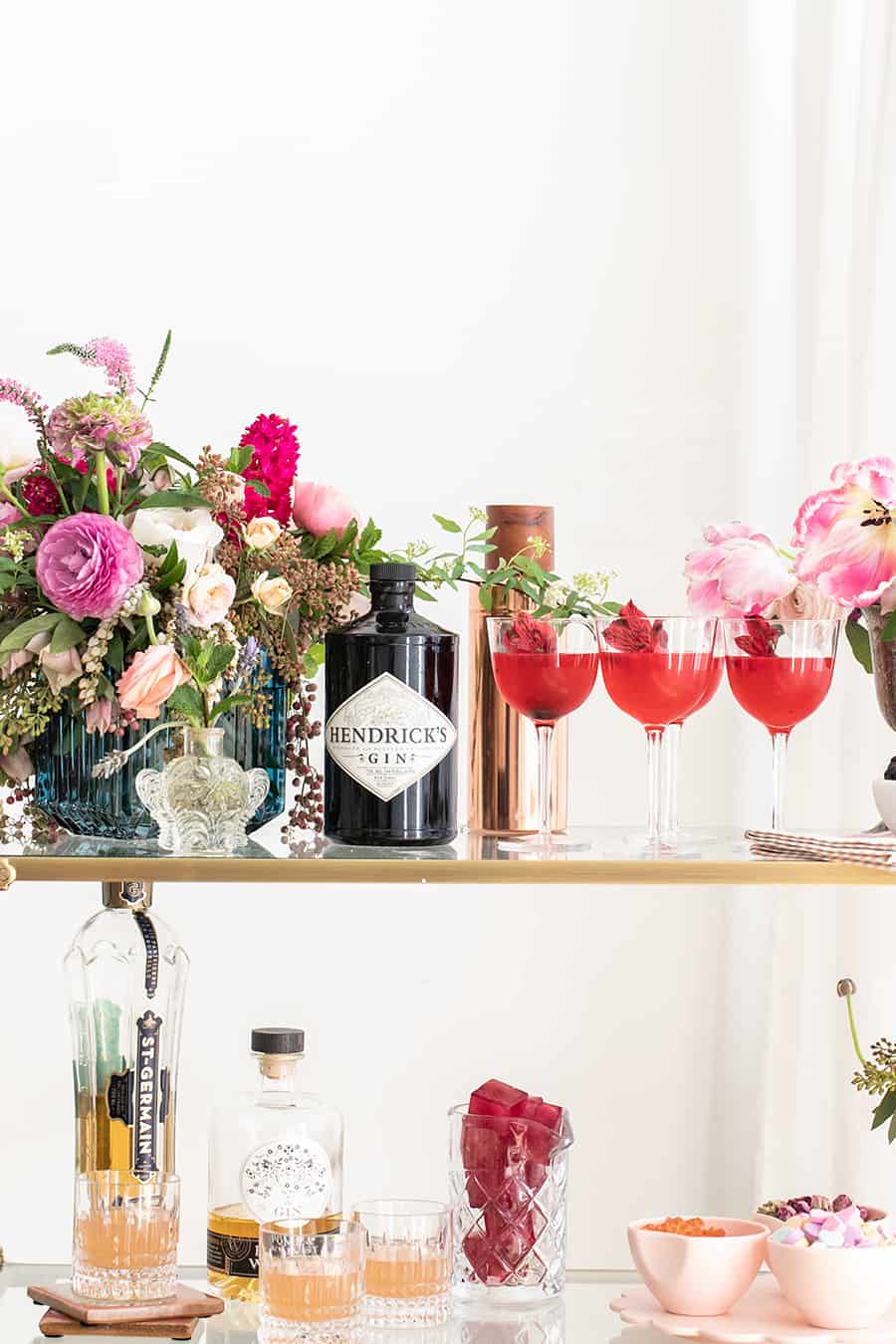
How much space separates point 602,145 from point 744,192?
18 centimetres

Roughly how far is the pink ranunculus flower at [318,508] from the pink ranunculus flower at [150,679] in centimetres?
18

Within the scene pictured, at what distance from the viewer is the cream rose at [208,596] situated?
1228mm

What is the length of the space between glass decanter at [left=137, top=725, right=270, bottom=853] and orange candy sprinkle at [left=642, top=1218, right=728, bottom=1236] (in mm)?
443

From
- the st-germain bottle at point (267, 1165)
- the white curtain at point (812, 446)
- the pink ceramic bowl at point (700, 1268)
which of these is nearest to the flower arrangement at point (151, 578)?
the st-germain bottle at point (267, 1165)

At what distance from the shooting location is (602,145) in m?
2.06

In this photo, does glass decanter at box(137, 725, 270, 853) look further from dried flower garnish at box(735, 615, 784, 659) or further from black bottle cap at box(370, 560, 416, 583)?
dried flower garnish at box(735, 615, 784, 659)

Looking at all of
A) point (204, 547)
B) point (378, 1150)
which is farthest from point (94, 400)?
point (378, 1150)

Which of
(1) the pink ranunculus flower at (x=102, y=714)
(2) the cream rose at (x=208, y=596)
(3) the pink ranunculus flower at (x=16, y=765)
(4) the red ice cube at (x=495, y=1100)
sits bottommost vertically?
(4) the red ice cube at (x=495, y=1100)

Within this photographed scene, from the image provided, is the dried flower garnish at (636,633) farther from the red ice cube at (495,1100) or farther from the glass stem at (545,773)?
the red ice cube at (495,1100)

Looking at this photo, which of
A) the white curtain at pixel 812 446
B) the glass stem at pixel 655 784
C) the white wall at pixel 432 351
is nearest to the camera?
the glass stem at pixel 655 784

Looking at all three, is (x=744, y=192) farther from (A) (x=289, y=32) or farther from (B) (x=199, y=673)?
(B) (x=199, y=673)

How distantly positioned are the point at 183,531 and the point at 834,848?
1.74 ft

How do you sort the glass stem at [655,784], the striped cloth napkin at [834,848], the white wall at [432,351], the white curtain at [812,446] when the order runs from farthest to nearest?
the white wall at [432,351]
the white curtain at [812,446]
the glass stem at [655,784]
the striped cloth napkin at [834,848]

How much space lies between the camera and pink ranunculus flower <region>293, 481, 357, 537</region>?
1.34 meters
